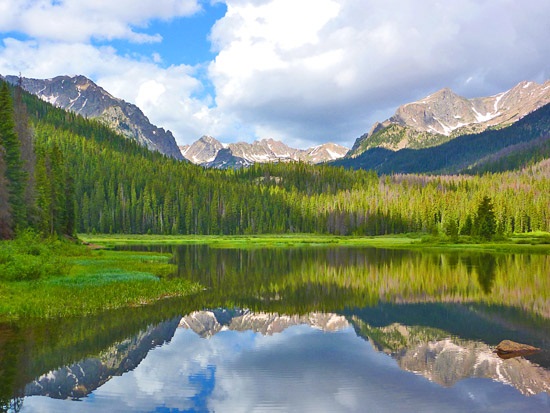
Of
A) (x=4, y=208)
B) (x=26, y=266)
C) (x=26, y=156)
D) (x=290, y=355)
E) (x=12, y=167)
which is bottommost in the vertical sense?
(x=290, y=355)

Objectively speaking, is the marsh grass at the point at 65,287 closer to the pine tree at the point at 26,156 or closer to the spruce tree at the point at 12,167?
the spruce tree at the point at 12,167

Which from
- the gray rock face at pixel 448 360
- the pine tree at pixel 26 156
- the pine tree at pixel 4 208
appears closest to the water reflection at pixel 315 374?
the gray rock face at pixel 448 360

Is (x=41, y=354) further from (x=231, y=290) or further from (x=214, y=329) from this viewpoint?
(x=231, y=290)

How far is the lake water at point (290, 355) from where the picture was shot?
18.1 metres

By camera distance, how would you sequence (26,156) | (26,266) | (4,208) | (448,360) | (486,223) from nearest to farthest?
(448,360) < (26,266) < (4,208) < (26,156) < (486,223)

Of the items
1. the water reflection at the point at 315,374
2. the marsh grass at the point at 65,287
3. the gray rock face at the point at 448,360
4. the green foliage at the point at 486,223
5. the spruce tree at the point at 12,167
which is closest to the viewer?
the water reflection at the point at 315,374

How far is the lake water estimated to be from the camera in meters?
18.1

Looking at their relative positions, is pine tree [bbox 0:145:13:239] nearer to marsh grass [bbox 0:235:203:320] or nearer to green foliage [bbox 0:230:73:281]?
marsh grass [bbox 0:235:203:320]

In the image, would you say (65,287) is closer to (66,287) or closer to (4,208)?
(66,287)

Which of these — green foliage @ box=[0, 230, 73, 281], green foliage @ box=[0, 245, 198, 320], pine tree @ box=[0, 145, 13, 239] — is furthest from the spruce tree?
green foliage @ box=[0, 230, 73, 281]

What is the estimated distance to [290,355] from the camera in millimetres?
25391

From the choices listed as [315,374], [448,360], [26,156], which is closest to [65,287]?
[315,374]

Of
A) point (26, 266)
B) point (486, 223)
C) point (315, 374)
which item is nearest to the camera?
point (315, 374)

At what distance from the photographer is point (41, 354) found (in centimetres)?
2223
